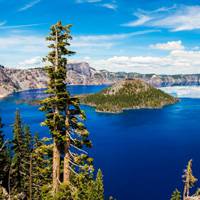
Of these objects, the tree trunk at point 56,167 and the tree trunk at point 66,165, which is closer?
the tree trunk at point 66,165

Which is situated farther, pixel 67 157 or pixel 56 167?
pixel 56 167

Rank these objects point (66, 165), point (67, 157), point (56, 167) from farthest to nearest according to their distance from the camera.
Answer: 1. point (56, 167)
2. point (66, 165)
3. point (67, 157)

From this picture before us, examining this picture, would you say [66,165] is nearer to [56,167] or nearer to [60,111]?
[56,167]

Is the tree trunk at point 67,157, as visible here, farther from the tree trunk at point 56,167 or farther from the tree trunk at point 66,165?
the tree trunk at point 56,167

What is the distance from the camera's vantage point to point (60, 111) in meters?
22.3

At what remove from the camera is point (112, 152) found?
18450 cm

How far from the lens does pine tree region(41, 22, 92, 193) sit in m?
21.7

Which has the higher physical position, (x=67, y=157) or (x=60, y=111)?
(x=60, y=111)

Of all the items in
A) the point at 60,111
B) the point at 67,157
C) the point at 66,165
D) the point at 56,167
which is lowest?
the point at 56,167

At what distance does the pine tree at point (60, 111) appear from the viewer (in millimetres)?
21672

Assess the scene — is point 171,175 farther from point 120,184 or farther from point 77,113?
point 77,113

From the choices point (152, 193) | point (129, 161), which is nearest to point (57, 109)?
point (152, 193)

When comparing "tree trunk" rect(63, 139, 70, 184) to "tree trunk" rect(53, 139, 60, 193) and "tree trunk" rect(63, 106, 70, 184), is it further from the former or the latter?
"tree trunk" rect(53, 139, 60, 193)

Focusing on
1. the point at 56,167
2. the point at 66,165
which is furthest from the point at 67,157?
the point at 56,167
